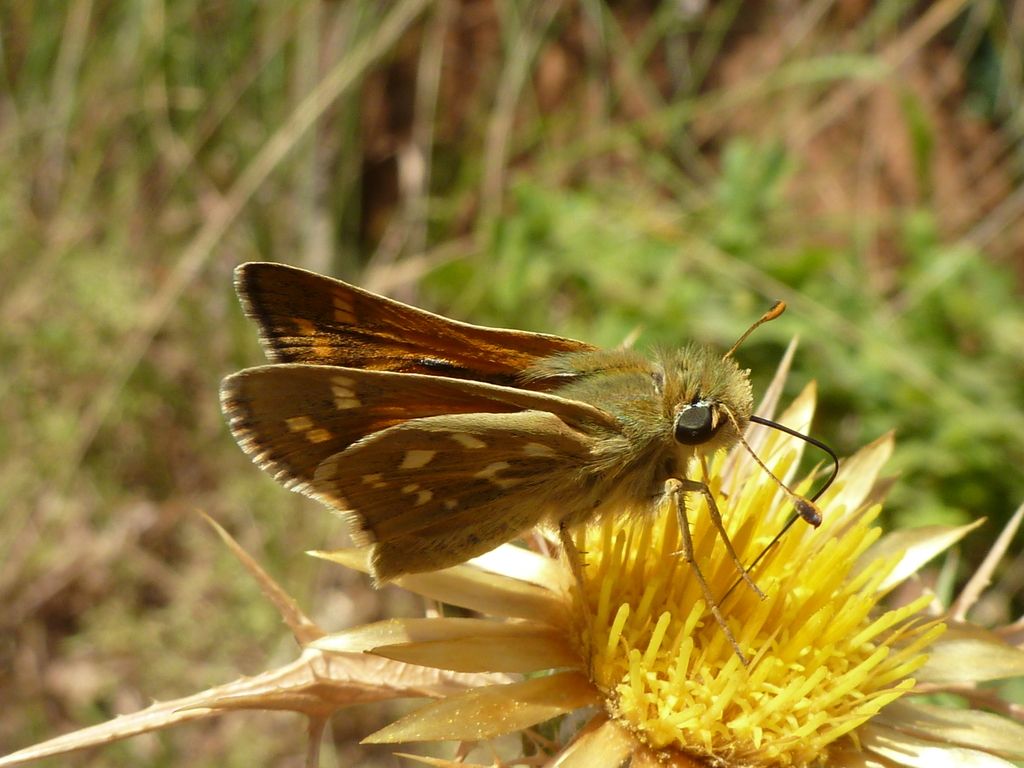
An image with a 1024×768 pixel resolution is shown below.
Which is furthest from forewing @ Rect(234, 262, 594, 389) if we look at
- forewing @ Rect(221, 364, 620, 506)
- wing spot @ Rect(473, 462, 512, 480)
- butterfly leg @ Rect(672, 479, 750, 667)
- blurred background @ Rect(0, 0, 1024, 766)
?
blurred background @ Rect(0, 0, 1024, 766)

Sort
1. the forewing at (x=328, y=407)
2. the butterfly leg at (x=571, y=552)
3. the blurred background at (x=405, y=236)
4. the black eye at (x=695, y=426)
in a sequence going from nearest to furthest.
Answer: the forewing at (x=328, y=407) → the black eye at (x=695, y=426) → the butterfly leg at (x=571, y=552) → the blurred background at (x=405, y=236)

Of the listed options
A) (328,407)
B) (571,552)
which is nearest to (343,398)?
(328,407)

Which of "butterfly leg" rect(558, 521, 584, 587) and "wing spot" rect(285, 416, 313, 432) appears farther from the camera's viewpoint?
"butterfly leg" rect(558, 521, 584, 587)

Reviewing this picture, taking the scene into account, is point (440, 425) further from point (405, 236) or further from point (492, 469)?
point (405, 236)

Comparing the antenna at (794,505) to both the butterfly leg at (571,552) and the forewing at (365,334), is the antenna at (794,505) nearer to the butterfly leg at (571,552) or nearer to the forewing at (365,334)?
the butterfly leg at (571,552)

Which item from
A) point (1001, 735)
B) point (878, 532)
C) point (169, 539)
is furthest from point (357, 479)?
point (169, 539)

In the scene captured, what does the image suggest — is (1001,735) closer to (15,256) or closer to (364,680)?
(364,680)

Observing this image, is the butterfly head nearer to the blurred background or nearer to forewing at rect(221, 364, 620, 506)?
forewing at rect(221, 364, 620, 506)

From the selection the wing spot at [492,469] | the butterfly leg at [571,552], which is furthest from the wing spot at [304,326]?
the butterfly leg at [571,552]
